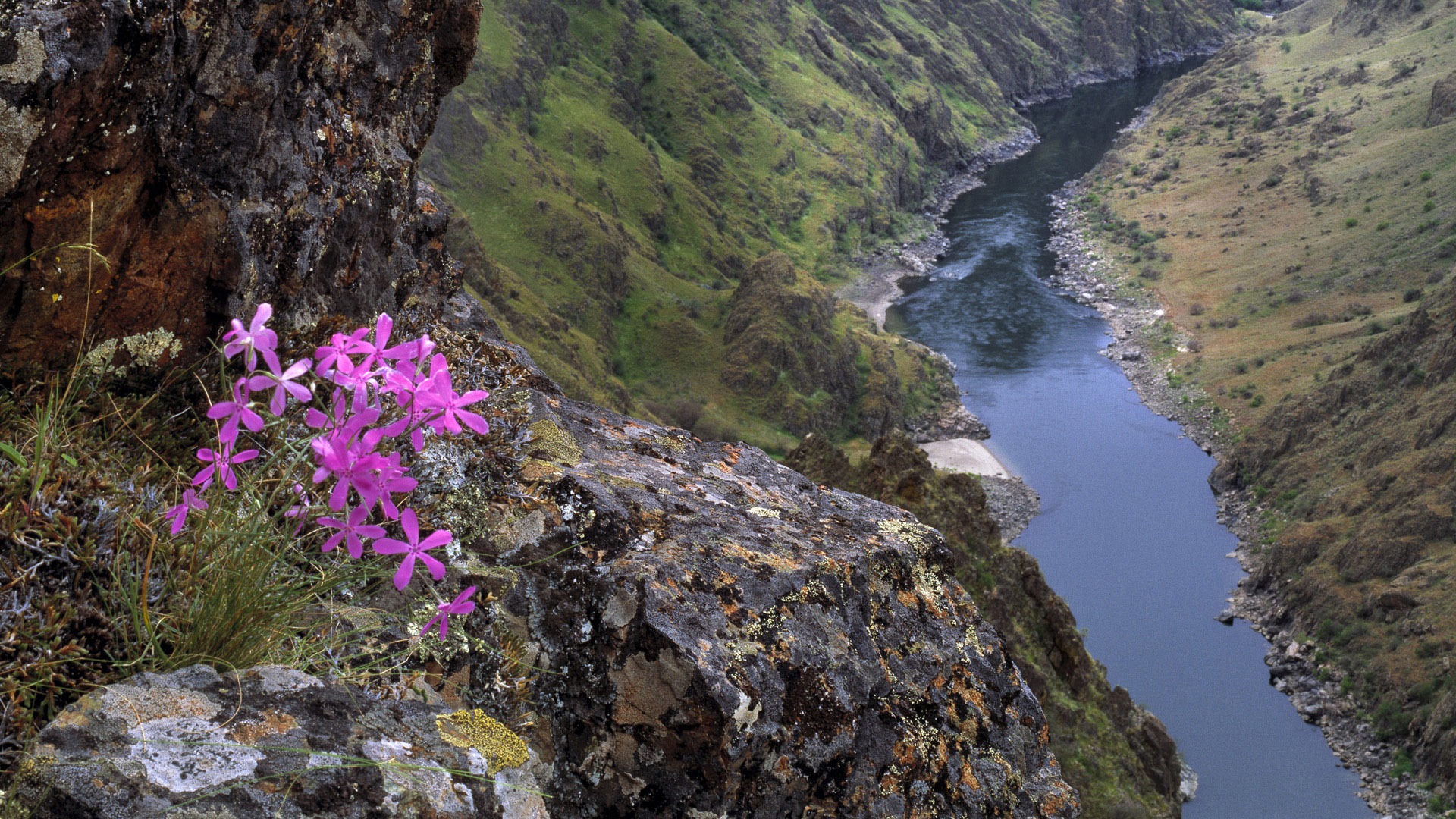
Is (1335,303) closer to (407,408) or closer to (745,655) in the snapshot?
(745,655)

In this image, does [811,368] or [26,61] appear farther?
[811,368]

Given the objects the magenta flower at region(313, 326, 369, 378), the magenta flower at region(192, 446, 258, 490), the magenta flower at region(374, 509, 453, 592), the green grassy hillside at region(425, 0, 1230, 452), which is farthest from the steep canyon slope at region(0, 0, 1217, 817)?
the green grassy hillside at region(425, 0, 1230, 452)

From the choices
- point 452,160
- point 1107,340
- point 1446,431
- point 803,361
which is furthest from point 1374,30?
point 452,160

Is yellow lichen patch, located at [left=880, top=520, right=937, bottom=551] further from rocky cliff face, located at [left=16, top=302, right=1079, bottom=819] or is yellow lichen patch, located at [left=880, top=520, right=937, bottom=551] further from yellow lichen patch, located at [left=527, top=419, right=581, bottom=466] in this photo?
yellow lichen patch, located at [left=527, top=419, right=581, bottom=466]

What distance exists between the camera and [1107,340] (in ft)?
253

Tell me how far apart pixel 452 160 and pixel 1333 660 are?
176 feet

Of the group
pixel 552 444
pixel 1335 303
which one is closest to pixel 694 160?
pixel 1335 303

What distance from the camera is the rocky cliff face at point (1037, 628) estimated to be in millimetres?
17438

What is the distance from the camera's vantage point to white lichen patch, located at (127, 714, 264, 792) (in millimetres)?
2344

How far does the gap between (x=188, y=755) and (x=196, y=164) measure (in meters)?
3.32

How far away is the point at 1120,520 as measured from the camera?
186 feet

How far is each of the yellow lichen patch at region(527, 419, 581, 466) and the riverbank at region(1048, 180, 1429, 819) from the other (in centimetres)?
4289

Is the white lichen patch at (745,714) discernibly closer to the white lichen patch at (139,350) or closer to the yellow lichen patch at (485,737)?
the yellow lichen patch at (485,737)

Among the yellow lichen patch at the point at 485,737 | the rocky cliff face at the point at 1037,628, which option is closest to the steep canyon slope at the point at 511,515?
the yellow lichen patch at the point at 485,737
